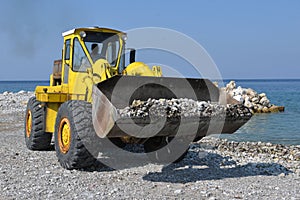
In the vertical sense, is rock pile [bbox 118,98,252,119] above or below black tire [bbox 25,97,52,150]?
above

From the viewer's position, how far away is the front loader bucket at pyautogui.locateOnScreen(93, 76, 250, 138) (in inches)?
251

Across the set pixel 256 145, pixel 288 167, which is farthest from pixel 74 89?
pixel 256 145

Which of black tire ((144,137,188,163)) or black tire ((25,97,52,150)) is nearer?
black tire ((144,137,188,163))

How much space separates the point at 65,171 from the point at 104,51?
2.66 metres

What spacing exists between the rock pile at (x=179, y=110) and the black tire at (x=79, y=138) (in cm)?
91

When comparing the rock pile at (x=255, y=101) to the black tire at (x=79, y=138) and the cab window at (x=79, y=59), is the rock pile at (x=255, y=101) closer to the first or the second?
the cab window at (x=79, y=59)

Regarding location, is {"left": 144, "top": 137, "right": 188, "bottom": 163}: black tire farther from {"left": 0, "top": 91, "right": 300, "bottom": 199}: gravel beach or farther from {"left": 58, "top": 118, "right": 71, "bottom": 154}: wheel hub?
{"left": 58, "top": 118, "right": 71, "bottom": 154}: wheel hub

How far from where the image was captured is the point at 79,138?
23.1 feet

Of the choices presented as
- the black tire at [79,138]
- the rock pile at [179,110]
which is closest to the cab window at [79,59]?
the black tire at [79,138]

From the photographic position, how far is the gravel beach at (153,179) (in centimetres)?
616

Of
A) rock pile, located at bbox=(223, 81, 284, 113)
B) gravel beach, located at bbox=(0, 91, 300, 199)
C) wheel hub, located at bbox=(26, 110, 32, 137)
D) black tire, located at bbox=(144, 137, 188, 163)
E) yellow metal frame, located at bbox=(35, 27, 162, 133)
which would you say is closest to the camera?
gravel beach, located at bbox=(0, 91, 300, 199)

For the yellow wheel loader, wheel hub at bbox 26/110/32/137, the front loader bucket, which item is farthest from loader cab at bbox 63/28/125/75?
wheel hub at bbox 26/110/32/137

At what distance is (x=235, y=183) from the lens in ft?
22.7

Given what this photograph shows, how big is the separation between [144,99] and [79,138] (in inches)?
53.7
